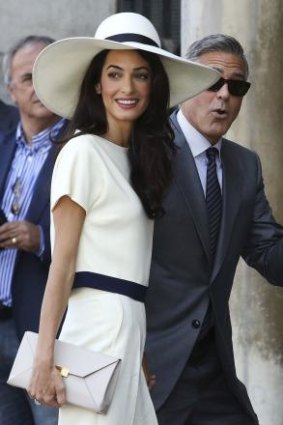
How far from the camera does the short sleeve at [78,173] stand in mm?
4023

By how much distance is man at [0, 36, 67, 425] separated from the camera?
16.8 ft

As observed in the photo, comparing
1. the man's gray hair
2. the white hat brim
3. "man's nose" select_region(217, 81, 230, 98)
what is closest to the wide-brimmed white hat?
the white hat brim

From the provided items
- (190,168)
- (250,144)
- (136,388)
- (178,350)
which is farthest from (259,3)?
(136,388)

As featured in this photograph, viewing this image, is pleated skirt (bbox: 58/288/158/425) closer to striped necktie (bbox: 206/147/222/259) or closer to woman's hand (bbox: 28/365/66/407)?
woman's hand (bbox: 28/365/66/407)

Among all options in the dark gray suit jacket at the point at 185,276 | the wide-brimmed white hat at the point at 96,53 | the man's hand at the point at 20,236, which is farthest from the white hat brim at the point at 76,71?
the man's hand at the point at 20,236

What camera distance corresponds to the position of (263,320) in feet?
20.4

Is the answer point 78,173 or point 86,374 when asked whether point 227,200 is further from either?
point 86,374

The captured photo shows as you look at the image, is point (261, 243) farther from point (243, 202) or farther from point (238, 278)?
point (238, 278)

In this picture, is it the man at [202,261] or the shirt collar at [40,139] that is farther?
the shirt collar at [40,139]

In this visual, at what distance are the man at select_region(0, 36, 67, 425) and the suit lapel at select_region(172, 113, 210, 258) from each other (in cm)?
64

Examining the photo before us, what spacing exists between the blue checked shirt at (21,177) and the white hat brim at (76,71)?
774mm

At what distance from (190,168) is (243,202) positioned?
24 cm

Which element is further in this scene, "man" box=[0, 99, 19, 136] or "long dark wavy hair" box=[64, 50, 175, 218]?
"man" box=[0, 99, 19, 136]

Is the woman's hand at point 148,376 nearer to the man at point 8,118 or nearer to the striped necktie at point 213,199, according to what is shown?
the striped necktie at point 213,199
